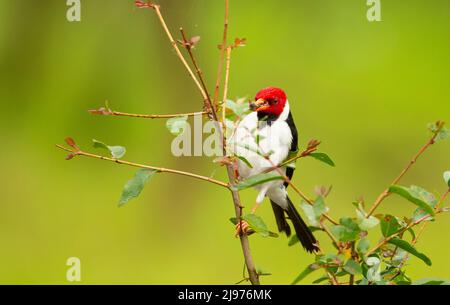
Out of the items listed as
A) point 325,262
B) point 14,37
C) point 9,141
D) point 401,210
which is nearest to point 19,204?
point 9,141

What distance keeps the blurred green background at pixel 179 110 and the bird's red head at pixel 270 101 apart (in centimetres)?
186

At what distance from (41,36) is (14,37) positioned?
20 centimetres

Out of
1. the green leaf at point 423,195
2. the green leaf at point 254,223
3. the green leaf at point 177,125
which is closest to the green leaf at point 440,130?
the green leaf at point 423,195

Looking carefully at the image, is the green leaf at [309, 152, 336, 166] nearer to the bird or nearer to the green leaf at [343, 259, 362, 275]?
the green leaf at [343, 259, 362, 275]

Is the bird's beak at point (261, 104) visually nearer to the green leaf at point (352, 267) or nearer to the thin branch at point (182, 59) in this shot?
the thin branch at point (182, 59)

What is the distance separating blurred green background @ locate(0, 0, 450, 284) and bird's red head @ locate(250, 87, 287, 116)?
6.12ft

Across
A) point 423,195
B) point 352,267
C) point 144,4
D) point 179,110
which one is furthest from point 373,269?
point 179,110

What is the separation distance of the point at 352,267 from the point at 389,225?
95 mm

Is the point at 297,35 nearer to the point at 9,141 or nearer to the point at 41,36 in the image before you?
the point at 41,36

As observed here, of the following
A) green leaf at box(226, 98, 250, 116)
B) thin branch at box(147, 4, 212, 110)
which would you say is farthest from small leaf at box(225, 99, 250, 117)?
thin branch at box(147, 4, 212, 110)

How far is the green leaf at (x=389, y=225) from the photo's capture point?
1114 mm

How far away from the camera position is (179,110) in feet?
17.1

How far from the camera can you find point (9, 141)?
5.36 metres

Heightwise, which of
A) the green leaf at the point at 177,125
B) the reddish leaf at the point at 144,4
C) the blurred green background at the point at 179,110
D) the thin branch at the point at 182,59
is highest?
the reddish leaf at the point at 144,4
